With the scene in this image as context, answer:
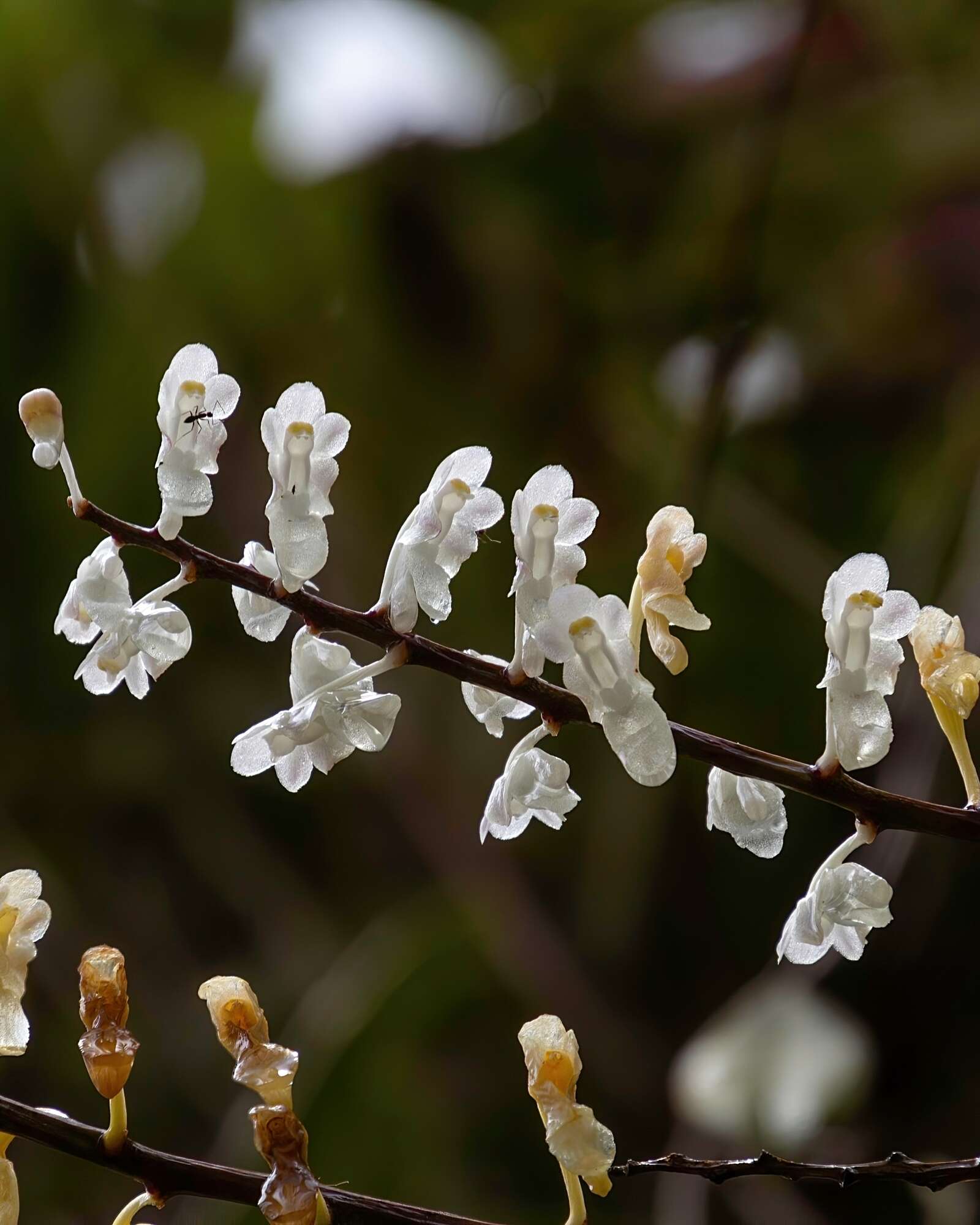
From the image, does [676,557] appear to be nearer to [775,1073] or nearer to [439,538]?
[439,538]

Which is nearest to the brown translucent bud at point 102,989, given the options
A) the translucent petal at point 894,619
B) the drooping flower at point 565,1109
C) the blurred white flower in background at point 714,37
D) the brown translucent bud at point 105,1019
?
the brown translucent bud at point 105,1019

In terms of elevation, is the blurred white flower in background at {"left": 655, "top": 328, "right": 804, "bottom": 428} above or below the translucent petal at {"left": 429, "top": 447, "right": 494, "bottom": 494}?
above

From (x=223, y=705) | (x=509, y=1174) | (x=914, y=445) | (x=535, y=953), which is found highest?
(x=914, y=445)

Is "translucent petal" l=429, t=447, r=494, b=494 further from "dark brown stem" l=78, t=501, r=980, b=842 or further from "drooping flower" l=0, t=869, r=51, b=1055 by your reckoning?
"drooping flower" l=0, t=869, r=51, b=1055

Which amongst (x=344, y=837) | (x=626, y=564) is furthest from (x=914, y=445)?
(x=344, y=837)

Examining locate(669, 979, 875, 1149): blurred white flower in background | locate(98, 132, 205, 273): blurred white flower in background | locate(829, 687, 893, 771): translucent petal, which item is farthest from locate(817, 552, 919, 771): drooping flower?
locate(98, 132, 205, 273): blurred white flower in background

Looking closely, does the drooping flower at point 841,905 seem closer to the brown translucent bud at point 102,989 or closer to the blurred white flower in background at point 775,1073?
the brown translucent bud at point 102,989

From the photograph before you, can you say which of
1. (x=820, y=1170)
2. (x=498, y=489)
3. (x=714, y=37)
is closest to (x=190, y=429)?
(x=820, y=1170)

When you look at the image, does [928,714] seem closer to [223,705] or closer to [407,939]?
[407,939]
